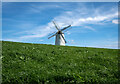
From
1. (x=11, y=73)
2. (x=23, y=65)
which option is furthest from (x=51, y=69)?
(x=11, y=73)

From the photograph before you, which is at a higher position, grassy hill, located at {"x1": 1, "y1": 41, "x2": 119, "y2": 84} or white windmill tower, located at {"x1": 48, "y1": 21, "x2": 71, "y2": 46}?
white windmill tower, located at {"x1": 48, "y1": 21, "x2": 71, "y2": 46}

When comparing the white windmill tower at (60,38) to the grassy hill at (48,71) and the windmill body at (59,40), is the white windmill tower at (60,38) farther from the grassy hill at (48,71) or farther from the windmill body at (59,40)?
the grassy hill at (48,71)

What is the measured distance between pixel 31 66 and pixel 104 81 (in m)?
8.45

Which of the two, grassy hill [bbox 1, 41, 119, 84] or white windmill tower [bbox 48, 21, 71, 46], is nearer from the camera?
grassy hill [bbox 1, 41, 119, 84]

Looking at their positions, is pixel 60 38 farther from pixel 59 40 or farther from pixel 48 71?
pixel 48 71

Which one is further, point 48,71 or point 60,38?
point 60,38

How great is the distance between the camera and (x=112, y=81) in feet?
47.2

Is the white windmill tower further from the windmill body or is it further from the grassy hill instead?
the grassy hill

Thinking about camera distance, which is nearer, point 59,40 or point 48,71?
point 48,71

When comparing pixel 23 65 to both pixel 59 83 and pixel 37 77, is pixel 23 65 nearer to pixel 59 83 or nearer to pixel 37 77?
pixel 37 77

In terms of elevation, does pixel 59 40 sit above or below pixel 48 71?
above

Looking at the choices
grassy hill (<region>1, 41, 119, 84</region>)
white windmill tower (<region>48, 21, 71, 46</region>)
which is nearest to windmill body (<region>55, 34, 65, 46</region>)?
white windmill tower (<region>48, 21, 71, 46</region>)

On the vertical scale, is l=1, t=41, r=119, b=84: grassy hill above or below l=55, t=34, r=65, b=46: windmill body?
below

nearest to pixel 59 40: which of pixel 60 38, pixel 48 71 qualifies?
pixel 60 38
